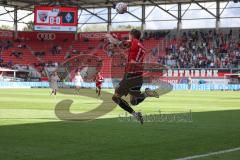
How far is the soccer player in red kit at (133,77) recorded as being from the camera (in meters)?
13.1

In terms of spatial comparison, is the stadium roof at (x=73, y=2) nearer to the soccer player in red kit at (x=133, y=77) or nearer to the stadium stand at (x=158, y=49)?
the stadium stand at (x=158, y=49)

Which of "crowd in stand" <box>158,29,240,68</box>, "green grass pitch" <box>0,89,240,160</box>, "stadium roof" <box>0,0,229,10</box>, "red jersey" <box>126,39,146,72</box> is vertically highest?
"stadium roof" <box>0,0,229,10</box>

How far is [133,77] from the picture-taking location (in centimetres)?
1368

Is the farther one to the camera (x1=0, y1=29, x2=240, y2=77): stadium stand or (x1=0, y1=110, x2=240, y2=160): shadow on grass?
(x1=0, y1=29, x2=240, y2=77): stadium stand

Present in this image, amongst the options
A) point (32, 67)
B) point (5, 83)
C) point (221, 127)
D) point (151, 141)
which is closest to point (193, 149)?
point (151, 141)

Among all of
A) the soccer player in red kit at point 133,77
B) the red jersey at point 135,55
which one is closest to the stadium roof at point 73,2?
the soccer player in red kit at point 133,77

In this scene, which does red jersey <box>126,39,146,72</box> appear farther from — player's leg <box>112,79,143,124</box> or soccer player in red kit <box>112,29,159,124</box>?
player's leg <box>112,79,143,124</box>

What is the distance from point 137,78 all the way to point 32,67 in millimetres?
67241

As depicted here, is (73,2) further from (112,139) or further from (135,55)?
(112,139)

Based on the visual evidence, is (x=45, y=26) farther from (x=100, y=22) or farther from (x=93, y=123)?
(x=93, y=123)

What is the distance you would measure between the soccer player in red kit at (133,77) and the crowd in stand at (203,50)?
54.8m

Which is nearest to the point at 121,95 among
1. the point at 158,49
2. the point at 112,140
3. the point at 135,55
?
the point at 135,55

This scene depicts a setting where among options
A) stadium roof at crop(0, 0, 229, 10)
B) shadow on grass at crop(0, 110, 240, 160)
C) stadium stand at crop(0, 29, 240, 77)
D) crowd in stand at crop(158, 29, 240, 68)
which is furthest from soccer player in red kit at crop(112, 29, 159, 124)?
A: stadium roof at crop(0, 0, 229, 10)

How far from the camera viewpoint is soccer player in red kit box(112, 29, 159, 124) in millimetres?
13109
